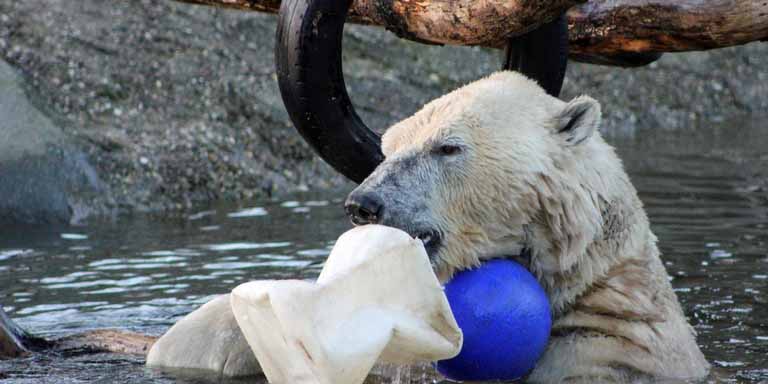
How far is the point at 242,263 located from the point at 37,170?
6.35ft

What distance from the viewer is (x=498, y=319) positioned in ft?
11.4

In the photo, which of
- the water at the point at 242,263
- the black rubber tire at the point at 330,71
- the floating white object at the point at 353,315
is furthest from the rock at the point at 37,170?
the floating white object at the point at 353,315

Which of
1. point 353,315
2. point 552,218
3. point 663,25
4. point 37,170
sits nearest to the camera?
point 353,315

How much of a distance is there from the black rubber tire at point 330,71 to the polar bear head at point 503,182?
3.16 feet

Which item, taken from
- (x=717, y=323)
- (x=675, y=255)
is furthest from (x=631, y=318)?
(x=675, y=255)

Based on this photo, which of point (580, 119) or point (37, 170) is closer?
point (580, 119)

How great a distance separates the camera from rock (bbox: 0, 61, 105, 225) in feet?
24.7

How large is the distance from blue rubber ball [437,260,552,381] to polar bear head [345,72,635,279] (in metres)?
0.10

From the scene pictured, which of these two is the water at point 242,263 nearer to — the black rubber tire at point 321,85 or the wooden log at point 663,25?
the black rubber tire at point 321,85

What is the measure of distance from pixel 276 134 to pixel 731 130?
4.32 meters

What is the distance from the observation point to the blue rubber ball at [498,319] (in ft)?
11.4

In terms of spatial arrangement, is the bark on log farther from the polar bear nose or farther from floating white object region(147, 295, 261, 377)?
floating white object region(147, 295, 261, 377)

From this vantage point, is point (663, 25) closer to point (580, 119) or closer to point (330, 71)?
point (330, 71)

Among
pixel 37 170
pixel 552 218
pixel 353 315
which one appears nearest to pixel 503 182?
pixel 552 218
